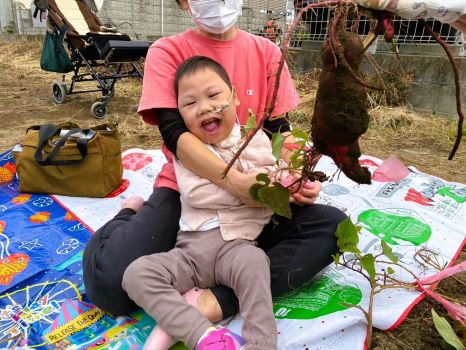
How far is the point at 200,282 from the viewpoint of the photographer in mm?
1315

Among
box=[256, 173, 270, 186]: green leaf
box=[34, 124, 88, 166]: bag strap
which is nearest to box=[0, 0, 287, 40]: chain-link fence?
box=[34, 124, 88, 166]: bag strap

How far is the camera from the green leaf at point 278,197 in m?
1.06

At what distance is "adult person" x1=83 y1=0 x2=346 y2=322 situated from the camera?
1.33m

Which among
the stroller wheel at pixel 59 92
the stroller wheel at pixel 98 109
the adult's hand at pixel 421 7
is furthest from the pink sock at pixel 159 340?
the stroller wheel at pixel 59 92

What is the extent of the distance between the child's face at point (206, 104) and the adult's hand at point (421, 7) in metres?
0.66

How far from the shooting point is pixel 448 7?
30.8 inches

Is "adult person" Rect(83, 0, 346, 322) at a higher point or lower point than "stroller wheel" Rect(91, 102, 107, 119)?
higher

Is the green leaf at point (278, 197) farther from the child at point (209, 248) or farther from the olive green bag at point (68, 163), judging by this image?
the olive green bag at point (68, 163)

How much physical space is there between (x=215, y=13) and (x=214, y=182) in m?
0.61

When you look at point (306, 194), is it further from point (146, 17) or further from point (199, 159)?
point (146, 17)

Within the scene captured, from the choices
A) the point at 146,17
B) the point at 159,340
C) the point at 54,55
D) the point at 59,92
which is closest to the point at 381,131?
the point at 159,340

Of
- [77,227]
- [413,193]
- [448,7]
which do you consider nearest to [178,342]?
[77,227]

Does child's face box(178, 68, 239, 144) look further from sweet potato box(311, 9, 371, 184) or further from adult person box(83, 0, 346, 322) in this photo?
sweet potato box(311, 9, 371, 184)

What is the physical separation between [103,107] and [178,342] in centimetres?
331
